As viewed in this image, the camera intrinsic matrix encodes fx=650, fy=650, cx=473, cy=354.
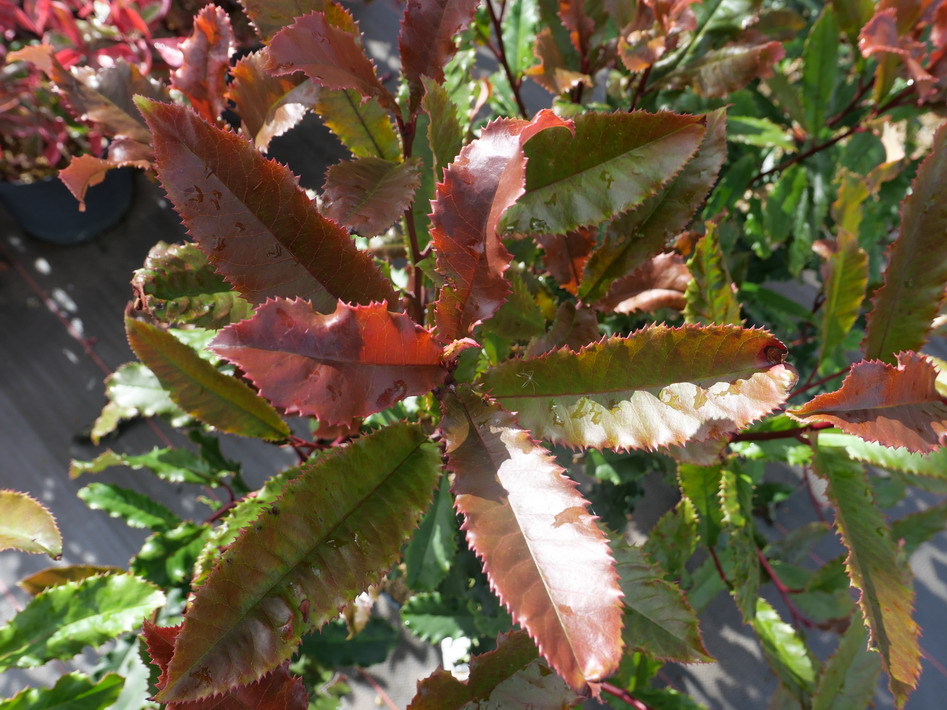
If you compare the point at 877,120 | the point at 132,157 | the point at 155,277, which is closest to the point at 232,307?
the point at 155,277

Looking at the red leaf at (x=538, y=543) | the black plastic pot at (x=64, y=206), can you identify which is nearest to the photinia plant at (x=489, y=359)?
the red leaf at (x=538, y=543)

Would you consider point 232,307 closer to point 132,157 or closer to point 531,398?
point 132,157

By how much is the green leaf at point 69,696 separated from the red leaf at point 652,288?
2.29ft

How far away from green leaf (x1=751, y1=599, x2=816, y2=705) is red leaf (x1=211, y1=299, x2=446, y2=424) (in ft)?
2.38

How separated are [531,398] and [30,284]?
1.77 meters

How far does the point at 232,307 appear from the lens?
2.09ft

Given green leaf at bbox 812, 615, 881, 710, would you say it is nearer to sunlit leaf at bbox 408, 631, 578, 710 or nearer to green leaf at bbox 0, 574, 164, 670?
sunlit leaf at bbox 408, 631, 578, 710

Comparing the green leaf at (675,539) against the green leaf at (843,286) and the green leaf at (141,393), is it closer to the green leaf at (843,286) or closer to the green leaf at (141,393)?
the green leaf at (843,286)

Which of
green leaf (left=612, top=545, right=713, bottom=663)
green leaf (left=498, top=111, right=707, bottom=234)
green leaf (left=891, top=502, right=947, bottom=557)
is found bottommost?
green leaf (left=891, top=502, right=947, bottom=557)

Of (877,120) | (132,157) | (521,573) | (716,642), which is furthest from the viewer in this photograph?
(716,642)

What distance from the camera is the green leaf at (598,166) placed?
548 mm

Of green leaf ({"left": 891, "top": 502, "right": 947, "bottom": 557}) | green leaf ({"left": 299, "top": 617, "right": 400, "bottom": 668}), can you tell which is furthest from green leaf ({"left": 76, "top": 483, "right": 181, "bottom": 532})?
green leaf ({"left": 891, "top": 502, "right": 947, "bottom": 557})

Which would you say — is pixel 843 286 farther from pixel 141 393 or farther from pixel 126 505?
pixel 126 505

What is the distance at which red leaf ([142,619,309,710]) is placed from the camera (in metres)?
0.48
